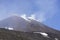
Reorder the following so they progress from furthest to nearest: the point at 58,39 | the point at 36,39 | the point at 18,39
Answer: the point at 58,39, the point at 36,39, the point at 18,39

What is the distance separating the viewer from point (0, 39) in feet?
356

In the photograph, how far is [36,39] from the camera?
136 m

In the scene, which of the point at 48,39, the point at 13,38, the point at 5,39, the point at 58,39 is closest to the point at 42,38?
the point at 48,39

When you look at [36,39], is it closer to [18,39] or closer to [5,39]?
[18,39]

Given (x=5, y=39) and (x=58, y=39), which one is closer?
(x=5, y=39)

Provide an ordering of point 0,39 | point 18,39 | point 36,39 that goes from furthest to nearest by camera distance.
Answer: point 36,39, point 18,39, point 0,39

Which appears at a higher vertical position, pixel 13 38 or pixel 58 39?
pixel 58 39

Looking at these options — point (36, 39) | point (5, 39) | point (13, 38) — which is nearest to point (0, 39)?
point (5, 39)

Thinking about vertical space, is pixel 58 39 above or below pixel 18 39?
above

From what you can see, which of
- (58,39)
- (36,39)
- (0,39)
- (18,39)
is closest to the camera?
(0,39)

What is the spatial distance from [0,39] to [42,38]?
4337cm

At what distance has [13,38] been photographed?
120000mm

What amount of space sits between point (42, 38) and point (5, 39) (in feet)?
128

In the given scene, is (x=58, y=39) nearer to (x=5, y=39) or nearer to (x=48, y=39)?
(x=48, y=39)
